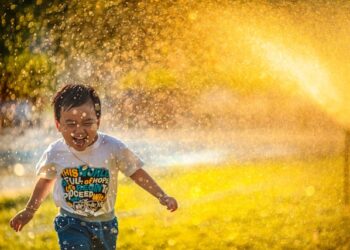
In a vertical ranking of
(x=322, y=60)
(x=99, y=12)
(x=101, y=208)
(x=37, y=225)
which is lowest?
(x=37, y=225)

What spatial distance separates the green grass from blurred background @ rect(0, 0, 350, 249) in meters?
0.68

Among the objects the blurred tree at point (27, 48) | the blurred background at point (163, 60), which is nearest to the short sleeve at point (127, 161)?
the blurred background at point (163, 60)

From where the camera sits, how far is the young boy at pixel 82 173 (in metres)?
3.30

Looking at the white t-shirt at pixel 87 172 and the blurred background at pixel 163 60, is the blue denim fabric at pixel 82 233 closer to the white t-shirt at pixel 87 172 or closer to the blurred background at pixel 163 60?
the white t-shirt at pixel 87 172

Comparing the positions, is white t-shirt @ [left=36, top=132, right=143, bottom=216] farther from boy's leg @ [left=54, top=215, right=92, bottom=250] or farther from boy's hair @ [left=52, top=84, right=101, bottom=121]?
boy's hair @ [left=52, top=84, right=101, bottom=121]

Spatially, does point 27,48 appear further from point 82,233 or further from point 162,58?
point 82,233

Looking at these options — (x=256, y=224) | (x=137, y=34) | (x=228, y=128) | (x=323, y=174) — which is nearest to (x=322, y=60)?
(x=323, y=174)

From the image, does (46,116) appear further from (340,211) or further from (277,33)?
(340,211)

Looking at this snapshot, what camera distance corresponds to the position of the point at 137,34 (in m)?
7.70

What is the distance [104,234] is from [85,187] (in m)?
0.26

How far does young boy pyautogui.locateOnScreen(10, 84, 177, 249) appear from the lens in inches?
130

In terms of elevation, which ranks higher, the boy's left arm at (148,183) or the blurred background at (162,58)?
the blurred background at (162,58)

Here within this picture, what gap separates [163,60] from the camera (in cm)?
851

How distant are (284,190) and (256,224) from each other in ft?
5.71
